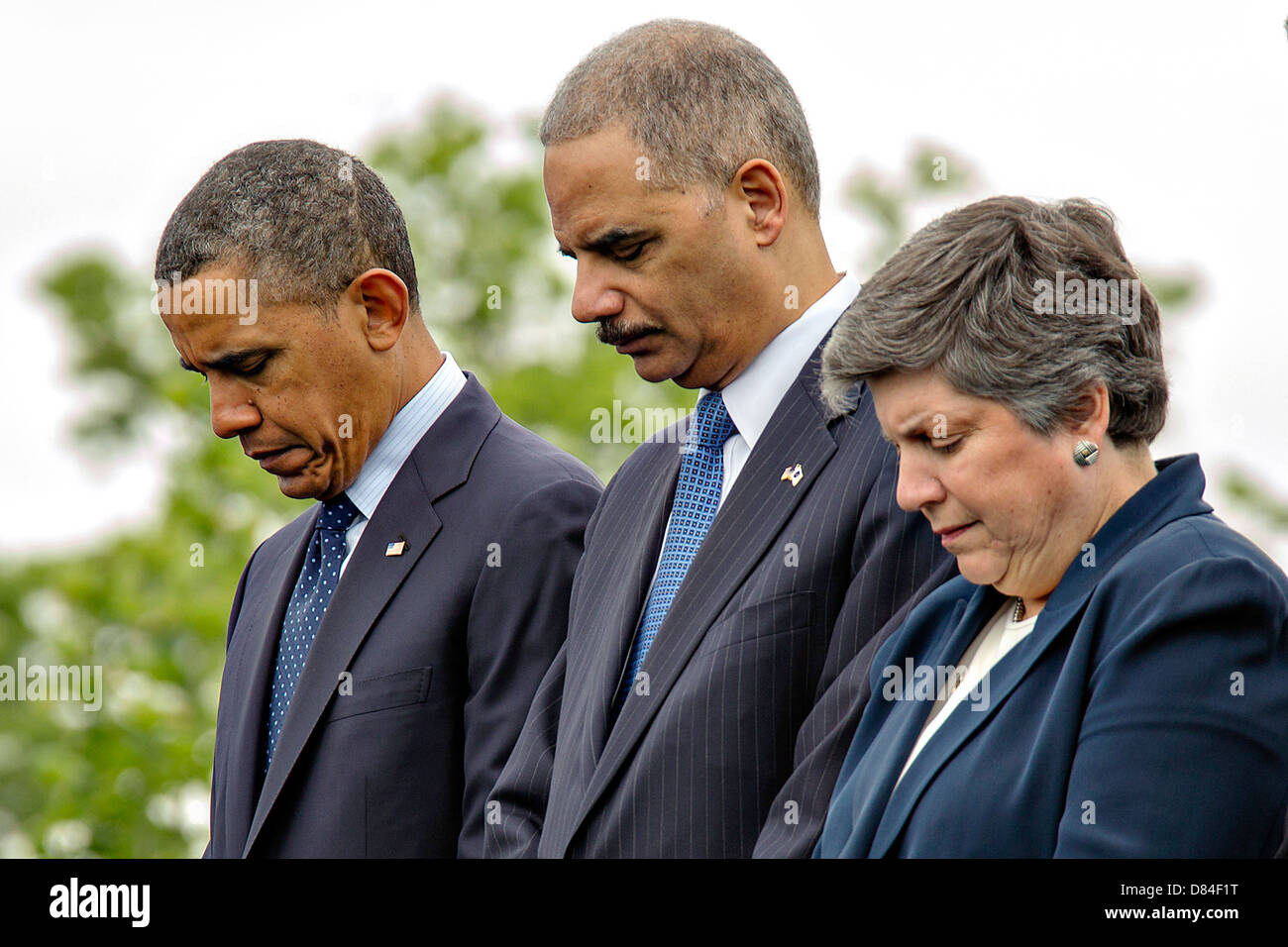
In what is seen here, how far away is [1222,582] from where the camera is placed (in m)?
2.42

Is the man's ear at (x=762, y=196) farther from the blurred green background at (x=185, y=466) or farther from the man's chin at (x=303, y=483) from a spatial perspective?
the blurred green background at (x=185, y=466)

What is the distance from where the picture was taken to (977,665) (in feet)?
9.38

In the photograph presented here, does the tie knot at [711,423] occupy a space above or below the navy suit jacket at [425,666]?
above

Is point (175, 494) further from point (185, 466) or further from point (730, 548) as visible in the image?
point (730, 548)

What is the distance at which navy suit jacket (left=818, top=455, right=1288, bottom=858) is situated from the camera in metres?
2.36

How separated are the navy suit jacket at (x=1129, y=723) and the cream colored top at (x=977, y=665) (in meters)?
0.03

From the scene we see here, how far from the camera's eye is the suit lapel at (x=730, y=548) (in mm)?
3174

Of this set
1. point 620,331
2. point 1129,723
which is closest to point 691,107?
point 620,331

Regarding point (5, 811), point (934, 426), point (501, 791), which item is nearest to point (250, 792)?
point (501, 791)

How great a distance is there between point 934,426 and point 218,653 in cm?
1346

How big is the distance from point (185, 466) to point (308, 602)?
1244cm

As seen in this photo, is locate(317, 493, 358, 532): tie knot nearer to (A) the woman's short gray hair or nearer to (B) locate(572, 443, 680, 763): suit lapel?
(B) locate(572, 443, 680, 763): suit lapel

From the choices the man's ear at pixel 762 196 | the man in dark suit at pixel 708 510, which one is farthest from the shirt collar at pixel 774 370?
the man's ear at pixel 762 196

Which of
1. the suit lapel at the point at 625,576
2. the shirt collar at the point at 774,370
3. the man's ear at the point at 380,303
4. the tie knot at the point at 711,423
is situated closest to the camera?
the suit lapel at the point at 625,576
